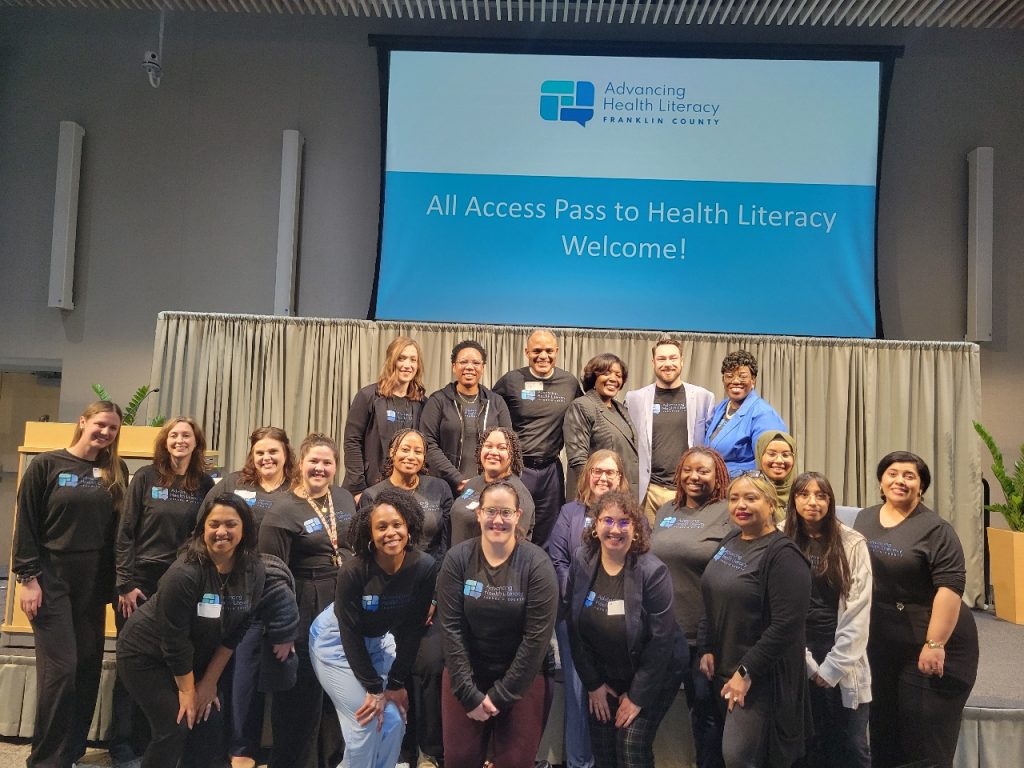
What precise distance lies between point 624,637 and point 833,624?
0.74 m

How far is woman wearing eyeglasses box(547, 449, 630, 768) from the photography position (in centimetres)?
301

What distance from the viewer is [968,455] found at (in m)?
5.86

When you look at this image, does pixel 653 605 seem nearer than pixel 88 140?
Yes

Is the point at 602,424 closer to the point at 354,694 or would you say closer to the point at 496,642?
the point at 496,642

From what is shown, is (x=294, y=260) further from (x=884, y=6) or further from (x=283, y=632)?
(x=884, y=6)

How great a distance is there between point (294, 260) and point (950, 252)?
5.38 m

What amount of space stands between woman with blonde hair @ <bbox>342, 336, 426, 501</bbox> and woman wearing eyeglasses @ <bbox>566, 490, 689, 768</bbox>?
140 cm

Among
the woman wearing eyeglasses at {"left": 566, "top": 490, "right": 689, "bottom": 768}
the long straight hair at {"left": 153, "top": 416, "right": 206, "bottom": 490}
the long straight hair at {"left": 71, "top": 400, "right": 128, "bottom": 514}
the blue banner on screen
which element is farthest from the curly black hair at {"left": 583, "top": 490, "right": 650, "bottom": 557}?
the blue banner on screen

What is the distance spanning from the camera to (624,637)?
2.77 metres

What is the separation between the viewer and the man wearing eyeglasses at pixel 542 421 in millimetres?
4012

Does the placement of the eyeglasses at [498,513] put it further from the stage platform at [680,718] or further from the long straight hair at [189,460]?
the long straight hair at [189,460]

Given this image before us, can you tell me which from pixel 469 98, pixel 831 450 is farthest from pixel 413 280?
pixel 831 450

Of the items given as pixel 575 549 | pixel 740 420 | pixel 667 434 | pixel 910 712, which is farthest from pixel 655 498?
pixel 910 712

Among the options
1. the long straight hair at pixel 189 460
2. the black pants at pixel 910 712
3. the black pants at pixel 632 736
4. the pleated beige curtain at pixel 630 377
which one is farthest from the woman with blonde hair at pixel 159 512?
the pleated beige curtain at pixel 630 377
